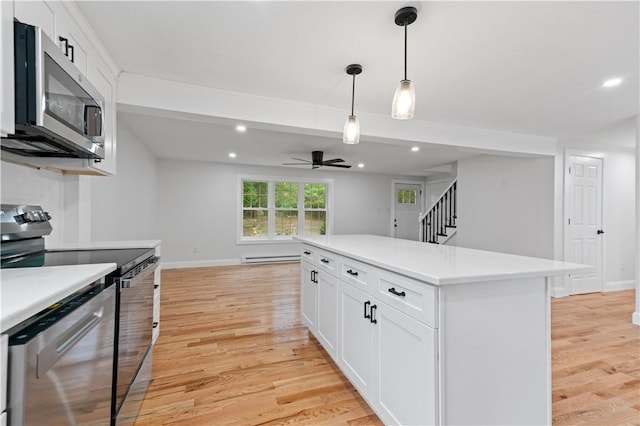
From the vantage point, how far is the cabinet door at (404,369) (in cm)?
124

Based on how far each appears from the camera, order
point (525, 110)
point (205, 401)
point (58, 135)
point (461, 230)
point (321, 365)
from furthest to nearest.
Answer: point (461, 230) → point (525, 110) → point (321, 365) → point (205, 401) → point (58, 135)

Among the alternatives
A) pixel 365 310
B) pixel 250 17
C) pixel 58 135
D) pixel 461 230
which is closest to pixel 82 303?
pixel 58 135

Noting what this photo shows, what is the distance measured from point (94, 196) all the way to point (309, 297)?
2.18 meters

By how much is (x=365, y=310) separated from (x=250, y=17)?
183 cm

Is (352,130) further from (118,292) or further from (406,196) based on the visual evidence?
(406,196)

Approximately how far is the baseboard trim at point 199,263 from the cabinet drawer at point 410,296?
5451 millimetres

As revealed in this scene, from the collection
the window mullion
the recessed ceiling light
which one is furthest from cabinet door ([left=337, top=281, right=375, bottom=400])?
the window mullion

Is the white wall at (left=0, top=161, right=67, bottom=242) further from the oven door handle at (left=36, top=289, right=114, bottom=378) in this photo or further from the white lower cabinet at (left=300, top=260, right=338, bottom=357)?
the white lower cabinet at (left=300, top=260, right=338, bottom=357)

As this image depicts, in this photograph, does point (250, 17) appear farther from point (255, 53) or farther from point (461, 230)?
point (461, 230)

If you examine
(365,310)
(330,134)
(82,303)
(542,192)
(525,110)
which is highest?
(525,110)

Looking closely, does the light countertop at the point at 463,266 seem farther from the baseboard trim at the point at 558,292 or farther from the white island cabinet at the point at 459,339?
the baseboard trim at the point at 558,292

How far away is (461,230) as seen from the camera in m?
5.46

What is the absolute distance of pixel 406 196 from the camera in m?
8.25

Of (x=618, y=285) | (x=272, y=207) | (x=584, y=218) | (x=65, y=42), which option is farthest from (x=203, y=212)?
(x=618, y=285)
